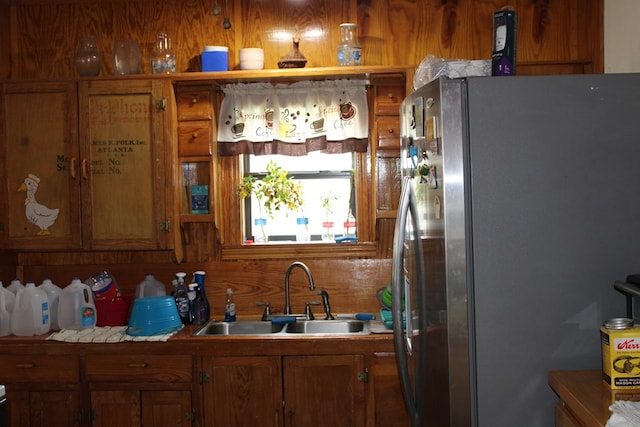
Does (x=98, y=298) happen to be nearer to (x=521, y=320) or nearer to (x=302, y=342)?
(x=302, y=342)

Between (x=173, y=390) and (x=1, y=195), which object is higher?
(x=1, y=195)

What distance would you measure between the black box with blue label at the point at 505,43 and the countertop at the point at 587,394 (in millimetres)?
950

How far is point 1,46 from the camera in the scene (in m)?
3.77

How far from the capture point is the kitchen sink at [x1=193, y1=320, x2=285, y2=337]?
3600mm

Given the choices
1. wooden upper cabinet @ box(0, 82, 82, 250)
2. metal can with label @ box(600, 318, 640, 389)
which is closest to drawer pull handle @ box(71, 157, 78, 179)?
wooden upper cabinet @ box(0, 82, 82, 250)

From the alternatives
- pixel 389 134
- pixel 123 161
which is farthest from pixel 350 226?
pixel 123 161

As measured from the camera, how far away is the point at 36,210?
3.56m

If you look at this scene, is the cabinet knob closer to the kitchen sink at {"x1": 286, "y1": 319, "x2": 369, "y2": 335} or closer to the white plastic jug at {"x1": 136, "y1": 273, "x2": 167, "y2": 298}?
the white plastic jug at {"x1": 136, "y1": 273, "x2": 167, "y2": 298}

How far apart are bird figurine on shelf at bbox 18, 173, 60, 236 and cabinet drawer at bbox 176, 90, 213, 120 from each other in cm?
83

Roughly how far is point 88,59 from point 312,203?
143 centimetres

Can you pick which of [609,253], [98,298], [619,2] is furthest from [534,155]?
[98,298]

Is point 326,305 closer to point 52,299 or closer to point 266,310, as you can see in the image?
point 266,310

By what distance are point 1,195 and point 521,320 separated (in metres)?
2.78

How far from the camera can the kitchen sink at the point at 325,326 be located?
3584 millimetres
